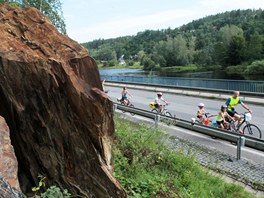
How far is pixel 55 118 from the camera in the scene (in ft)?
12.7

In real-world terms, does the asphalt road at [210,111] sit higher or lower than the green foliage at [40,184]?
lower

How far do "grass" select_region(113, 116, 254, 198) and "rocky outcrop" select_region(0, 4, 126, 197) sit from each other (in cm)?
87

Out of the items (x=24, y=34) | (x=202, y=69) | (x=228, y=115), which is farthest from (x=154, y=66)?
(x=24, y=34)

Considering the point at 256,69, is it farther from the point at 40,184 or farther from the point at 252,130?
the point at 40,184

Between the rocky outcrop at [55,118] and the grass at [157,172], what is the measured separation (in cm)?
87

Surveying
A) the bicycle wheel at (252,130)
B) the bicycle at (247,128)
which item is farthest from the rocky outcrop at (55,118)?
the bicycle wheel at (252,130)

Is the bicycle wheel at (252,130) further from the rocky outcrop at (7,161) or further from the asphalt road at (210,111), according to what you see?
the rocky outcrop at (7,161)

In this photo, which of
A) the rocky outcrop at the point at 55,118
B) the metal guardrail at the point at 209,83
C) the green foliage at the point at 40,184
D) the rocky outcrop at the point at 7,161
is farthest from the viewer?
the metal guardrail at the point at 209,83

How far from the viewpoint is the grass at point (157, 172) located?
4.82 metres

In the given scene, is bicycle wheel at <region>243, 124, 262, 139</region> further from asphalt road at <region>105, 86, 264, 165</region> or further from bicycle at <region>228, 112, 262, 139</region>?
asphalt road at <region>105, 86, 264, 165</region>

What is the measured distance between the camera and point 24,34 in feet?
14.3

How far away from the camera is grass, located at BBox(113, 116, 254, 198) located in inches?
190

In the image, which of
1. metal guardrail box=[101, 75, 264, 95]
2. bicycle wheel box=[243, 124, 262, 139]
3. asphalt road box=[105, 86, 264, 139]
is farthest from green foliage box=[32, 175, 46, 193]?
metal guardrail box=[101, 75, 264, 95]

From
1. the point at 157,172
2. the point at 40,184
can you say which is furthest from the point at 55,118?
the point at 157,172
